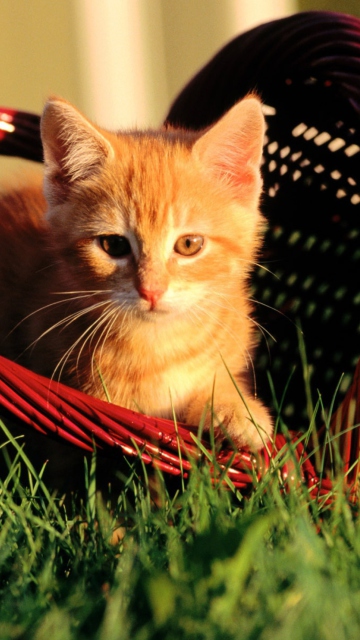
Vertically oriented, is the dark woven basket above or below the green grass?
above

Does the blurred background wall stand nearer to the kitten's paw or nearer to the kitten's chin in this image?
the kitten's chin

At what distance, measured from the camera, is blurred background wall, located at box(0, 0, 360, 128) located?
10.1 feet

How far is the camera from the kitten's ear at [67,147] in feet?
4.57

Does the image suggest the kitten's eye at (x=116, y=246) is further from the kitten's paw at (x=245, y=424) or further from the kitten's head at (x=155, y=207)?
the kitten's paw at (x=245, y=424)

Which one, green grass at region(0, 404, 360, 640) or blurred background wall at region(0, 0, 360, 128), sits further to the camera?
blurred background wall at region(0, 0, 360, 128)

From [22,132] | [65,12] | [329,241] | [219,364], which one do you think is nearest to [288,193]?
[329,241]

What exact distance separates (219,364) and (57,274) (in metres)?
0.36

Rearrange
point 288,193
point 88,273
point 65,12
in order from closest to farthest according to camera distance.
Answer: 1. point 88,273
2. point 288,193
3. point 65,12

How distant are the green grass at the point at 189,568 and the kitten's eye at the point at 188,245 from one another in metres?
0.43

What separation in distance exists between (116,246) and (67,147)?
219 millimetres

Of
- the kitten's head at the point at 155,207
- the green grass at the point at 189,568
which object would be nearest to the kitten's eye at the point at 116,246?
the kitten's head at the point at 155,207

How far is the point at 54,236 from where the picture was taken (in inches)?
58.7

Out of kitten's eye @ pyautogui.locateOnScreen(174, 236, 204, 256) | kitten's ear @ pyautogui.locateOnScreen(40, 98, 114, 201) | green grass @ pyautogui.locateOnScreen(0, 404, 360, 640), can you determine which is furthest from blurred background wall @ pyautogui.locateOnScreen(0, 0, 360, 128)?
green grass @ pyautogui.locateOnScreen(0, 404, 360, 640)

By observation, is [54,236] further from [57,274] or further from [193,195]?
[193,195]
